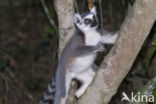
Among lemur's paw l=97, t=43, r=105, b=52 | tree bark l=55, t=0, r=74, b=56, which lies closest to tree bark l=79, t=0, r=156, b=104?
lemur's paw l=97, t=43, r=105, b=52

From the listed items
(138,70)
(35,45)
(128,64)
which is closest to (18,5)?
(35,45)

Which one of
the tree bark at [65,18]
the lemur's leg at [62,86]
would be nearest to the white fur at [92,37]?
the tree bark at [65,18]

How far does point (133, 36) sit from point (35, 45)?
496 centimetres

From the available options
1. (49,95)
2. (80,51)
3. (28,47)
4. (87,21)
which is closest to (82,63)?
(80,51)

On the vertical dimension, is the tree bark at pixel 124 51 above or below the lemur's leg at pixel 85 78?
above

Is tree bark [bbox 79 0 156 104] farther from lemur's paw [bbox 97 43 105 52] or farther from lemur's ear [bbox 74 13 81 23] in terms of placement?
lemur's ear [bbox 74 13 81 23]

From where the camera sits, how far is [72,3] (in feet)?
12.7

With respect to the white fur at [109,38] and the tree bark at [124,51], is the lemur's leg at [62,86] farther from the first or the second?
the tree bark at [124,51]

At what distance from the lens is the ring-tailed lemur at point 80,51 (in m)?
3.67

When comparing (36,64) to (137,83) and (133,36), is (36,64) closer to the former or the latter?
(137,83)

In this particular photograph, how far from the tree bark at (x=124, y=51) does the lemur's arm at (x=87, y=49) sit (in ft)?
1.95

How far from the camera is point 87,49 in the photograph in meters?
3.67

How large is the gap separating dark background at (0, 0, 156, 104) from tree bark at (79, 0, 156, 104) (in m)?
2.51

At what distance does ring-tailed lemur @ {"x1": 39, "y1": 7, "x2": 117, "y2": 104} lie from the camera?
367cm
